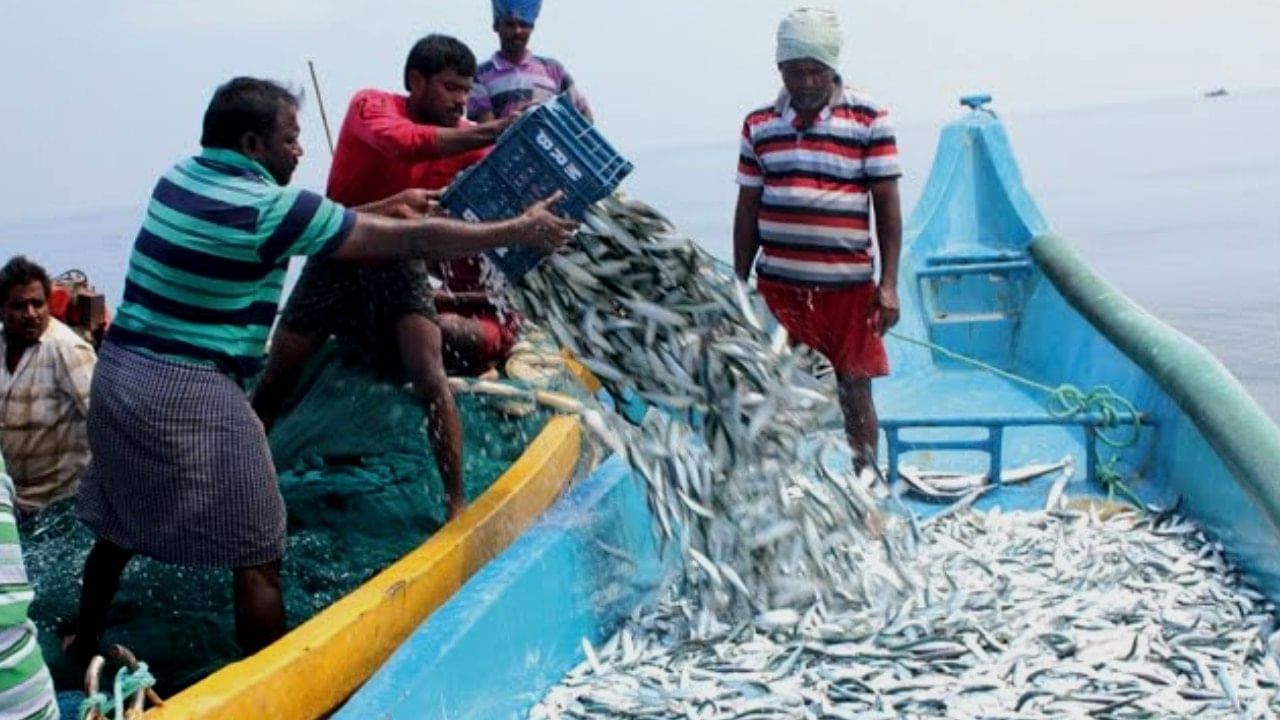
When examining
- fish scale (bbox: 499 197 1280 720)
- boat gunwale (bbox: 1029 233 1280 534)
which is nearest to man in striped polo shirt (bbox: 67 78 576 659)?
fish scale (bbox: 499 197 1280 720)

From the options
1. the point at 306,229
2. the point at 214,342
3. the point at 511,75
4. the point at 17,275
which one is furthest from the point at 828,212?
the point at 17,275

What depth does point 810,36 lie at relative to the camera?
17.2 ft

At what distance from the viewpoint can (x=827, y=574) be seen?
15.2 feet

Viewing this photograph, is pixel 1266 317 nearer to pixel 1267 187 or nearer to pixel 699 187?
pixel 1267 187

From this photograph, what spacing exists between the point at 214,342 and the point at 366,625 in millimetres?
830

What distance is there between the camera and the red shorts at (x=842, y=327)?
559 cm

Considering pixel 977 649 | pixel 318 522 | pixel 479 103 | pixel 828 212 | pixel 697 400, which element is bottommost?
pixel 977 649

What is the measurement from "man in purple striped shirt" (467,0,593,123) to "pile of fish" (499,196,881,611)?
1749mm

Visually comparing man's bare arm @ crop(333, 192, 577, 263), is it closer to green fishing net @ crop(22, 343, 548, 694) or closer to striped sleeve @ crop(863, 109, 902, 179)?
green fishing net @ crop(22, 343, 548, 694)

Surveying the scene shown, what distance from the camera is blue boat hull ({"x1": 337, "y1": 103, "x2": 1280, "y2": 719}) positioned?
3971 millimetres

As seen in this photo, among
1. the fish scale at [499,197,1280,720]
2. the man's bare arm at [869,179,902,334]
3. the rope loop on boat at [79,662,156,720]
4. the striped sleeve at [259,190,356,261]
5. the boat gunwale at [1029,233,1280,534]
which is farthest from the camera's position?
the man's bare arm at [869,179,902,334]

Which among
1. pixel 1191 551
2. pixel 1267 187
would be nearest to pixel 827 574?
pixel 1191 551

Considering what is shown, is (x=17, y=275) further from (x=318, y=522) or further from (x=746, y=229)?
(x=746, y=229)

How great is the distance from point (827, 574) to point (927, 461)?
210 cm
